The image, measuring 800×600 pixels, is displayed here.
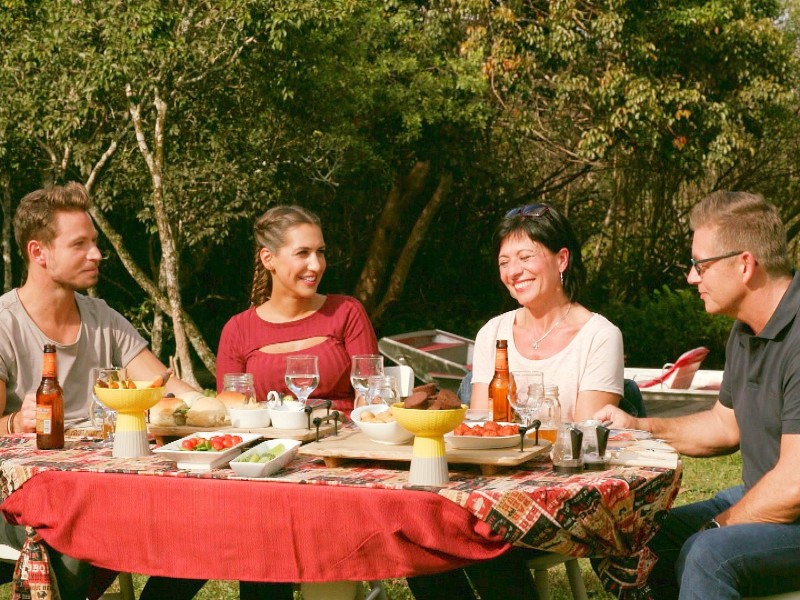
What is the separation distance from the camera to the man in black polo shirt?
280 cm

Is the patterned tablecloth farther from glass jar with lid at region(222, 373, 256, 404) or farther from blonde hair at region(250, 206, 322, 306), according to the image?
blonde hair at region(250, 206, 322, 306)

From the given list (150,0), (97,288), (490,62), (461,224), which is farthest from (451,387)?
(461,224)

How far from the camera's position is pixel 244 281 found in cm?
1442

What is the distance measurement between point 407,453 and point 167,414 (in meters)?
0.89

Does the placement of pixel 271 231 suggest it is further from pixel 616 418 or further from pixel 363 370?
pixel 616 418

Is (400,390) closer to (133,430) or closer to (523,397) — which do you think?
(523,397)

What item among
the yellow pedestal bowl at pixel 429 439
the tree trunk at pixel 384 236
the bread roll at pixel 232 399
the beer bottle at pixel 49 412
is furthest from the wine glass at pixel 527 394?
the tree trunk at pixel 384 236

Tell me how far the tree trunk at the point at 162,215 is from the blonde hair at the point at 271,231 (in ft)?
19.9

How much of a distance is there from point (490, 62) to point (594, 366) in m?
9.31

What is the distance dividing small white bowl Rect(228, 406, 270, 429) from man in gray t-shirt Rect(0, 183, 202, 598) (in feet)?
2.00

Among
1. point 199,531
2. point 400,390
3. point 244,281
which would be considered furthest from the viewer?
point 244,281

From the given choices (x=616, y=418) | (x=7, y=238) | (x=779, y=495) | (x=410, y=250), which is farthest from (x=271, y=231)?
(x=410, y=250)

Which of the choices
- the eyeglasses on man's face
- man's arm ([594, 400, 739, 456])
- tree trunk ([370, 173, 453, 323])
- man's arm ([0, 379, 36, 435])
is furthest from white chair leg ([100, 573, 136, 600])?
tree trunk ([370, 173, 453, 323])

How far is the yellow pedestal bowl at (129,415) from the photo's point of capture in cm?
290
